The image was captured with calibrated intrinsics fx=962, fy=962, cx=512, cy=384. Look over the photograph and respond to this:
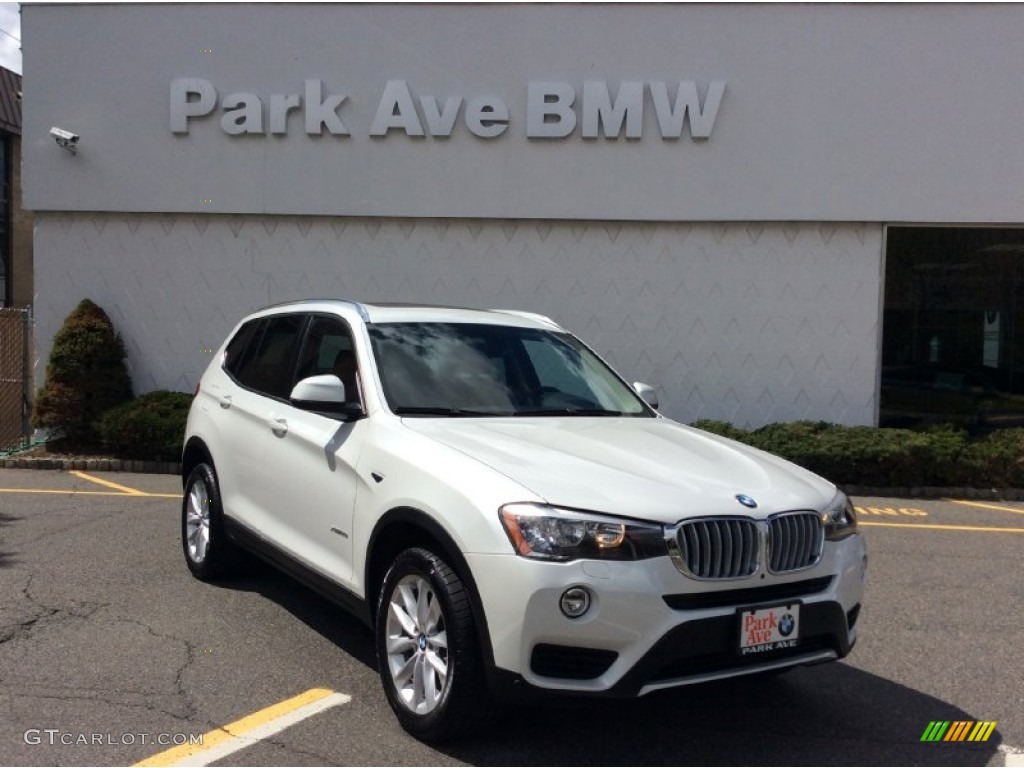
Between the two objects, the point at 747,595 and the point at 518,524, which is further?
the point at 747,595

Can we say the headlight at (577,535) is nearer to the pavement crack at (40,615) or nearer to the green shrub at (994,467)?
the pavement crack at (40,615)

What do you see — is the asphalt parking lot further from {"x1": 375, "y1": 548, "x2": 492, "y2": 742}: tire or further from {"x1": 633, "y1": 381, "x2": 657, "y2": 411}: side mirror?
{"x1": 633, "y1": 381, "x2": 657, "y2": 411}: side mirror

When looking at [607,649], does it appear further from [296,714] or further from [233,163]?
[233,163]

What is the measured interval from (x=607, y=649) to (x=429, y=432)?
1.30 meters

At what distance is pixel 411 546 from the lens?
4.10 meters

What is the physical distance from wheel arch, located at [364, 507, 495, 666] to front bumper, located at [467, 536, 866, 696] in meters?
0.05

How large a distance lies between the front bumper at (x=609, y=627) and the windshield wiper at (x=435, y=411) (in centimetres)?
111

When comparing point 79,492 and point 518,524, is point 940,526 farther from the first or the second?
point 79,492

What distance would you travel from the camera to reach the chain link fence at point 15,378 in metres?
12.5

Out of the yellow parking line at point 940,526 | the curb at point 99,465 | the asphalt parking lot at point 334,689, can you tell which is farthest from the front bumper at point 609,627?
the curb at point 99,465

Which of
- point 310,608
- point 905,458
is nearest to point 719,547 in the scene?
point 310,608

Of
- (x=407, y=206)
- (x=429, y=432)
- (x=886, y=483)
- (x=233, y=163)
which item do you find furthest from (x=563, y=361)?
(x=233, y=163)

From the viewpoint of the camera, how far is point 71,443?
12047 mm

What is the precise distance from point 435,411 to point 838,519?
1885 millimetres
